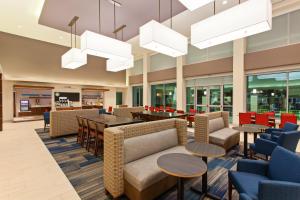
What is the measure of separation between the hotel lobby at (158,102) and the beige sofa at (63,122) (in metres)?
0.04

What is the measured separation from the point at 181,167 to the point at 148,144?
2.93ft

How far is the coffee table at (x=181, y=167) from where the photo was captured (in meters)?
1.60

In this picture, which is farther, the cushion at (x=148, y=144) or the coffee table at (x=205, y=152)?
the cushion at (x=148, y=144)

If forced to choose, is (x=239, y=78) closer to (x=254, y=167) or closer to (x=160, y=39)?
(x=160, y=39)

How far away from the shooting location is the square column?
266 inches

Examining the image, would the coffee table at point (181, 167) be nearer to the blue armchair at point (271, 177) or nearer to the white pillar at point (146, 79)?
the blue armchair at point (271, 177)

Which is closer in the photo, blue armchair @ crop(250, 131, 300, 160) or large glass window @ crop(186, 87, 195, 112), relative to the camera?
blue armchair @ crop(250, 131, 300, 160)

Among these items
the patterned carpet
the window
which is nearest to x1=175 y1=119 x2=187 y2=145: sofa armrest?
the patterned carpet

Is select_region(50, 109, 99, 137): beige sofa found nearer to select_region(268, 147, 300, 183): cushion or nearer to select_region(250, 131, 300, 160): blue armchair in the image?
select_region(250, 131, 300, 160): blue armchair

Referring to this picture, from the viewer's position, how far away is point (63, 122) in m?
5.63

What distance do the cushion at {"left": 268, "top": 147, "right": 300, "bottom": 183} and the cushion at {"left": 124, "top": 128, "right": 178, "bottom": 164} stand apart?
1.56 metres

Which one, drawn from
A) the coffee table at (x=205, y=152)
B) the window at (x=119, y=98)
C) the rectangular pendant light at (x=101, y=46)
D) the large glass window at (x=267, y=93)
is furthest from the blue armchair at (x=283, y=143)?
the window at (x=119, y=98)

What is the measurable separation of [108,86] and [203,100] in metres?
8.07

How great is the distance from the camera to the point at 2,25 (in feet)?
22.2
